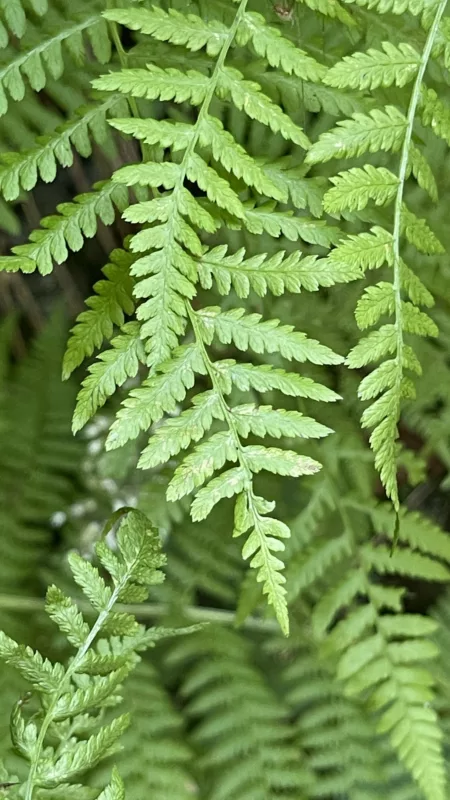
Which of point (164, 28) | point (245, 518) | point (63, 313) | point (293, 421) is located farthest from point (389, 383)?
point (63, 313)

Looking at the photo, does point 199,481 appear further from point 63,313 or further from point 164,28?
point 63,313

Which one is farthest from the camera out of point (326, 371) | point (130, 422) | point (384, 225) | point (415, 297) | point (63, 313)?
point (63, 313)

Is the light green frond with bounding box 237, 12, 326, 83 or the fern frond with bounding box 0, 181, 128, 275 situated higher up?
the light green frond with bounding box 237, 12, 326, 83

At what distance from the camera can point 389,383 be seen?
1.00 m

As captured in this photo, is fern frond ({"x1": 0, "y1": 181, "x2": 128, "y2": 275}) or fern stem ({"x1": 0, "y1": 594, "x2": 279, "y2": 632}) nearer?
fern frond ({"x1": 0, "y1": 181, "x2": 128, "y2": 275})

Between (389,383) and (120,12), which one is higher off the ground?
(120,12)

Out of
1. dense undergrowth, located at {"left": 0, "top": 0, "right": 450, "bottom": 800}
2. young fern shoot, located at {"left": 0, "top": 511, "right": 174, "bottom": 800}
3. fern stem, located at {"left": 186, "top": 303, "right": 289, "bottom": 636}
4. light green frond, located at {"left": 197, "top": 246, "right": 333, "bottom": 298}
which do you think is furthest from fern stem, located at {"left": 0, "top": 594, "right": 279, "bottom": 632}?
light green frond, located at {"left": 197, "top": 246, "right": 333, "bottom": 298}

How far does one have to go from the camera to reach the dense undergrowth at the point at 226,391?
983 millimetres

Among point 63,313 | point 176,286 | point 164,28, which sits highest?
point 164,28

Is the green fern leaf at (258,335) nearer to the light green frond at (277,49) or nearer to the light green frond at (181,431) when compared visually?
the light green frond at (181,431)

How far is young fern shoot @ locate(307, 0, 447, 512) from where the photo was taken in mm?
977

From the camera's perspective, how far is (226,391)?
1.02m

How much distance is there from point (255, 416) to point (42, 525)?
1315 mm

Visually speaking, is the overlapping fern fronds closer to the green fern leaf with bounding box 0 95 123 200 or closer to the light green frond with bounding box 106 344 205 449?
the light green frond with bounding box 106 344 205 449
